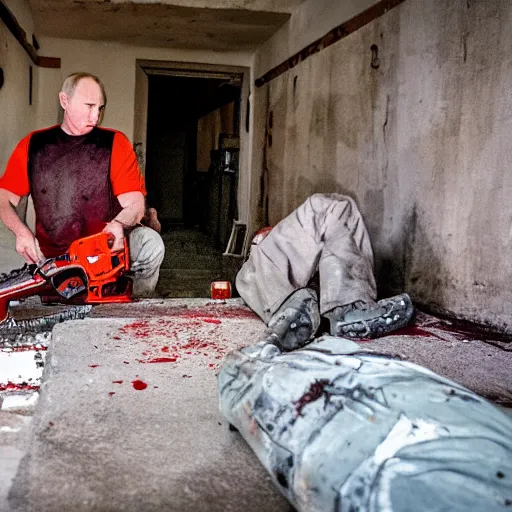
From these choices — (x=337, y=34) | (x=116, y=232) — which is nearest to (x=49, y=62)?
(x=337, y=34)

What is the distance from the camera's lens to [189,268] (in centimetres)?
728

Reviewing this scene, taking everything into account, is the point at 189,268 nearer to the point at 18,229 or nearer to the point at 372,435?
the point at 18,229

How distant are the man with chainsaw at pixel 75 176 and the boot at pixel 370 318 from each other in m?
1.73

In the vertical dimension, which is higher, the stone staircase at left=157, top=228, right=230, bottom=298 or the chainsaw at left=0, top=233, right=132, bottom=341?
the chainsaw at left=0, top=233, right=132, bottom=341

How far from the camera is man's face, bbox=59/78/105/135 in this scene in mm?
3771

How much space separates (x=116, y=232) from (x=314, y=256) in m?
1.27

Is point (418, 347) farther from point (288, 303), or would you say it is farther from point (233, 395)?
point (233, 395)

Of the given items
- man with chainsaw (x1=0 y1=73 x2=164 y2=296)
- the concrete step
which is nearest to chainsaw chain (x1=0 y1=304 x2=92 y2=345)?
the concrete step

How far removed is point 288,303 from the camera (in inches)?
106

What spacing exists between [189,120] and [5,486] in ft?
41.8

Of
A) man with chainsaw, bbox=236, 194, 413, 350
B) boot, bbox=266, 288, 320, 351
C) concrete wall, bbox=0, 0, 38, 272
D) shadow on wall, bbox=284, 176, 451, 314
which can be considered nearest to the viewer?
boot, bbox=266, 288, 320, 351

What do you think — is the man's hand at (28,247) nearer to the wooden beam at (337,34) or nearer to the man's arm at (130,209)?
the man's arm at (130,209)

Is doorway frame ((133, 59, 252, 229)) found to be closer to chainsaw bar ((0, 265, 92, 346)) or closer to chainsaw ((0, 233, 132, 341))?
chainsaw ((0, 233, 132, 341))

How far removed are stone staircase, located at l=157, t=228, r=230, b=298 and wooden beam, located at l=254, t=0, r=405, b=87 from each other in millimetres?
2398
